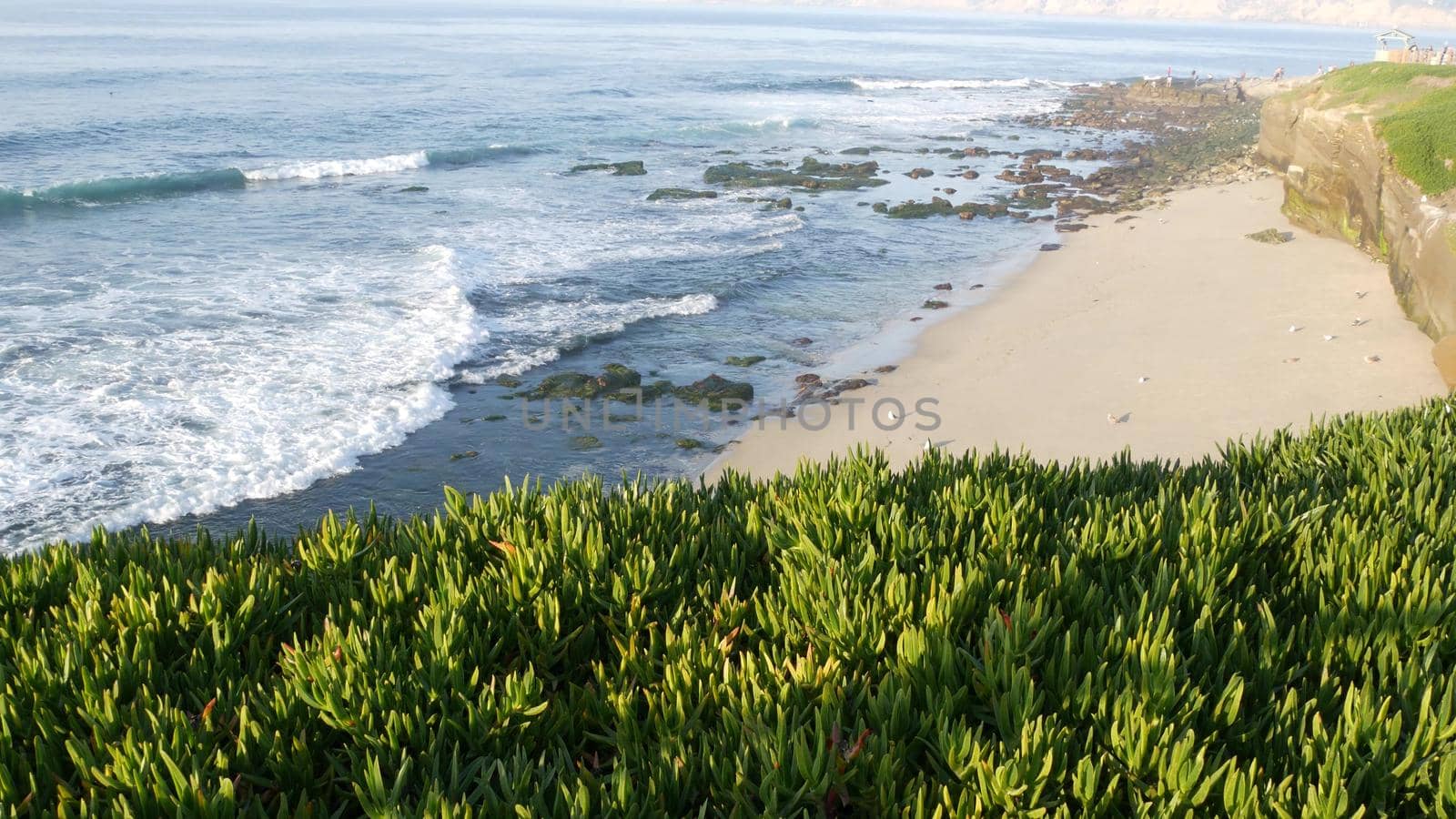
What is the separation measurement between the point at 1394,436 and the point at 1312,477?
786 mm

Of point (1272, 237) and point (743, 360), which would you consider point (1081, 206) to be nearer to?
point (1272, 237)

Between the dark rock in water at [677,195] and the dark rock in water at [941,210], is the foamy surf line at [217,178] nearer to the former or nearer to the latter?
the dark rock in water at [677,195]

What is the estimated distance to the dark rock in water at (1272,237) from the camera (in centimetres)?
2177

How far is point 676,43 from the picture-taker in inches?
3644

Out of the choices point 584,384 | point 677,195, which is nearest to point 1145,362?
point 584,384

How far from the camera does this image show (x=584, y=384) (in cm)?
1437

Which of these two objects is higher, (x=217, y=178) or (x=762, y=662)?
(x=217, y=178)

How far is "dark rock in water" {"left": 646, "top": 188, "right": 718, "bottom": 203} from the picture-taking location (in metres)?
28.6

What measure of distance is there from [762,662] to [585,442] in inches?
370

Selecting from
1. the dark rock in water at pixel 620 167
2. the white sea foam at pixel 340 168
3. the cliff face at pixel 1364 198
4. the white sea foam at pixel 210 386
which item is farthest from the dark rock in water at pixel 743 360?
the white sea foam at pixel 340 168

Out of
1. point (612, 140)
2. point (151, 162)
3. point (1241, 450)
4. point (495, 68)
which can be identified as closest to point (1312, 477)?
point (1241, 450)

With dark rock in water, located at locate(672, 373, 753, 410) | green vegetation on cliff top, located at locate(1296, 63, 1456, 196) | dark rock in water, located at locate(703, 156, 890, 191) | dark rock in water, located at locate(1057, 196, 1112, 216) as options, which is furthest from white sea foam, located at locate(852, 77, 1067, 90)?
dark rock in water, located at locate(672, 373, 753, 410)

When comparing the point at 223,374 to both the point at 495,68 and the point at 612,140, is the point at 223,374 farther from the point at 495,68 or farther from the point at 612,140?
the point at 495,68

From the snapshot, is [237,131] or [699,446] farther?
[237,131]
